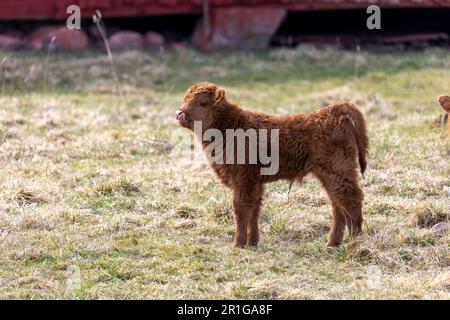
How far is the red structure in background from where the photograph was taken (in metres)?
20.2

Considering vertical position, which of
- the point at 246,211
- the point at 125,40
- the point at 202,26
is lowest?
the point at 246,211

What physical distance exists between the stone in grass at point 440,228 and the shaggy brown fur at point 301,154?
782 millimetres

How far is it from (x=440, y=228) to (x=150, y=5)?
1313cm

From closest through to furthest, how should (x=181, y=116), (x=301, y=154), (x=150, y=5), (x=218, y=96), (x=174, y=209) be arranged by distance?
(x=301, y=154) < (x=181, y=116) < (x=218, y=96) < (x=174, y=209) < (x=150, y=5)

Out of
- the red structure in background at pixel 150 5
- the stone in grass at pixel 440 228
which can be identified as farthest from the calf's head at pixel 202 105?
the red structure in background at pixel 150 5

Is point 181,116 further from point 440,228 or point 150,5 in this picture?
point 150,5

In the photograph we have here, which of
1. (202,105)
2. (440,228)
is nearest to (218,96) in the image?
(202,105)

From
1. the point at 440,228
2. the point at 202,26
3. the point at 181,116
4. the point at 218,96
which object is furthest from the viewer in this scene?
the point at 202,26

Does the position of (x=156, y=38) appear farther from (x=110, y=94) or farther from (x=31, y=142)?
(x=31, y=142)

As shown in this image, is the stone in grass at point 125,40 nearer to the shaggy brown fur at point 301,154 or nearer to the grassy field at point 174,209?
the grassy field at point 174,209

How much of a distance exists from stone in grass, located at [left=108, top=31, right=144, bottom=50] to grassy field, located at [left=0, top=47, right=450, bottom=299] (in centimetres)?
399

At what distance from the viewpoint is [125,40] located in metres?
20.7

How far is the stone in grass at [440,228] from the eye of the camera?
28.4 ft

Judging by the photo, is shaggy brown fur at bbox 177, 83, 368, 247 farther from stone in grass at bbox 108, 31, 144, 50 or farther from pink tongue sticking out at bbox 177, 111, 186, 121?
stone in grass at bbox 108, 31, 144, 50
